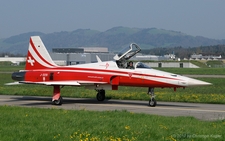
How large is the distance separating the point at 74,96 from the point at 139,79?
6324mm

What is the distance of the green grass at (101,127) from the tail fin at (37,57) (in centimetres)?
848

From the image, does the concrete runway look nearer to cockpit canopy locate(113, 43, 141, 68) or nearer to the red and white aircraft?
the red and white aircraft

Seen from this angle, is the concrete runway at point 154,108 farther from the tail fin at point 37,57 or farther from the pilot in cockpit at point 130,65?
the tail fin at point 37,57

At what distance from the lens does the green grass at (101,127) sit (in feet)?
35.2

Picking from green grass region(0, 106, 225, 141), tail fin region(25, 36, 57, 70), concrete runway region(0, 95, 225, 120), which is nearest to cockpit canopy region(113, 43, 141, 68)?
concrete runway region(0, 95, 225, 120)

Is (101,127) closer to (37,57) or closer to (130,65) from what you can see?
(130,65)

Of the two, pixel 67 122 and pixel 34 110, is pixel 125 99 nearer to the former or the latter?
pixel 34 110

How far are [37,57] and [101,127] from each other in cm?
1245

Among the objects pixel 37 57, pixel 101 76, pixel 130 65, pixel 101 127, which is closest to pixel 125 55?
pixel 130 65

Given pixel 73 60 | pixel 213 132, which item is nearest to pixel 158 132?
pixel 213 132

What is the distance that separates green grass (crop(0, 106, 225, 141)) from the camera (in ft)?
35.2

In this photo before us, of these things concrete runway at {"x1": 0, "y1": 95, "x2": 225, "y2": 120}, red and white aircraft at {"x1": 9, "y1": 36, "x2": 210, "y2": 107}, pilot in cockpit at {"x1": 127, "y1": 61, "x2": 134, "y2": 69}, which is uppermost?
pilot in cockpit at {"x1": 127, "y1": 61, "x2": 134, "y2": 69}

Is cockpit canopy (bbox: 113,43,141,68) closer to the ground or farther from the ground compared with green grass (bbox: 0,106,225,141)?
farther from the ground

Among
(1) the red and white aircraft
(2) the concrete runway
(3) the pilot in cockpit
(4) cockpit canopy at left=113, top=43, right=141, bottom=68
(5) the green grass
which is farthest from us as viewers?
(4) cockpit canopy at left=113, top=43, right=141, bottom=68
